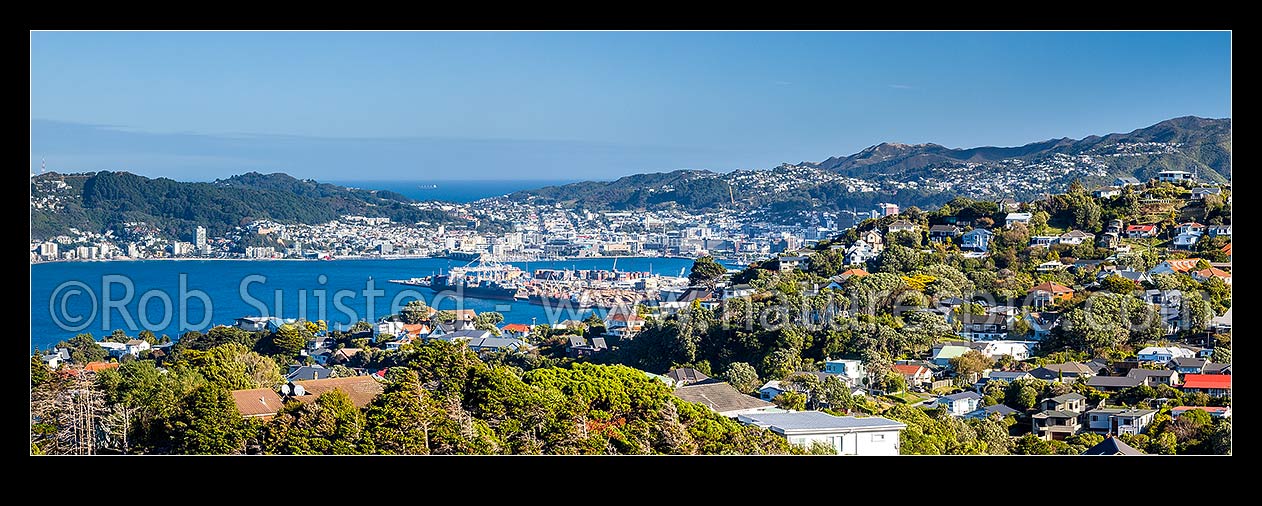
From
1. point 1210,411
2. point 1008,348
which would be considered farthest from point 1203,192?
point 1210,411

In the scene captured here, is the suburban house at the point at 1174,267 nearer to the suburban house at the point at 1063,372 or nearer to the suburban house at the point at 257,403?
the suburban house at the point at 1063,372

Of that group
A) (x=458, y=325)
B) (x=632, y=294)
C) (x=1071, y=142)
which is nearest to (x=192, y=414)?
(x=458, y=325)

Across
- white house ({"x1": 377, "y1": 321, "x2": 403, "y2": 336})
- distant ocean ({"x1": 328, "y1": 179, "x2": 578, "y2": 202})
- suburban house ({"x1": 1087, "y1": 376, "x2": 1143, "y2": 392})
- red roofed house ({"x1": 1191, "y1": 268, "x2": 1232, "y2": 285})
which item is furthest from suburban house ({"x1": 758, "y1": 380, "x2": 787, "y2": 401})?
distant ocean ({"x1": 328, "y1": 179, "x2": 578, "y2": 202})

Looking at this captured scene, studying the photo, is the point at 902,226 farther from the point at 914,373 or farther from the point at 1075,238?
the point at 914,373

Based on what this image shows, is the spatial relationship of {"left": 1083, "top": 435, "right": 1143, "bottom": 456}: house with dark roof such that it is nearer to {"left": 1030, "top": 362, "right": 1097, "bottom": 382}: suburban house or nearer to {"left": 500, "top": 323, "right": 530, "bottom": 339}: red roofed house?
{"left": 1030, "top": 362, "right": 1097, "bottom": 382}: suburban house
